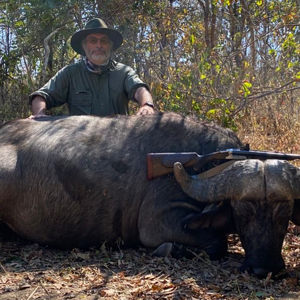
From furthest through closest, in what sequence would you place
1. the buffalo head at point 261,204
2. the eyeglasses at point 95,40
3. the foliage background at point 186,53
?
the foliage background at point 186,53 → the eyeglasses at point 95,40 → the buffalo head at point 261,204

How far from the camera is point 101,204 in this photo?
5.37 meters

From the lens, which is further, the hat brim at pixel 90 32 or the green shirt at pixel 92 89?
the hat brim at pixel 90 32

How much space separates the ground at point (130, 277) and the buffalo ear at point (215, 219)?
0.96ft

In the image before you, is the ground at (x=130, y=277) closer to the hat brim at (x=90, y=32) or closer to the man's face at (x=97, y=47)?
the man's face at (x=97, y=47)

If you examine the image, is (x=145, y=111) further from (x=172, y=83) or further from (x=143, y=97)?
(x=172, y=83)

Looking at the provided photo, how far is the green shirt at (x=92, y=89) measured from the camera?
24.2ft

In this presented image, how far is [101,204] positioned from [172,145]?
0.94 m

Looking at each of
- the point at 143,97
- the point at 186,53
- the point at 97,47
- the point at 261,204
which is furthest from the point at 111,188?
the point at 186,53

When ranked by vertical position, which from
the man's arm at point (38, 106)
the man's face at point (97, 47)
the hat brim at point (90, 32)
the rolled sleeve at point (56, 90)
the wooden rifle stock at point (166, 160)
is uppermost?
the hat brim at point (90, 32)

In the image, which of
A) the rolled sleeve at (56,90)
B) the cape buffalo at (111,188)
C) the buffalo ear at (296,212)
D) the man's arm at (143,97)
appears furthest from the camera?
the rolled sleeve at (56,90)

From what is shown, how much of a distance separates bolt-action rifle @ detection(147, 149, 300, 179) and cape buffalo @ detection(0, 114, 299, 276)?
15 centimetres

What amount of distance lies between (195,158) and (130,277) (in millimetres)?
1353

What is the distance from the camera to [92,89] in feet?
24.7

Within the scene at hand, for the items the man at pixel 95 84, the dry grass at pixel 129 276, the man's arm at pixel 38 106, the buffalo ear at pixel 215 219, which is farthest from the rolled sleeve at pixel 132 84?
the buffalo ear at pixel 215 219
